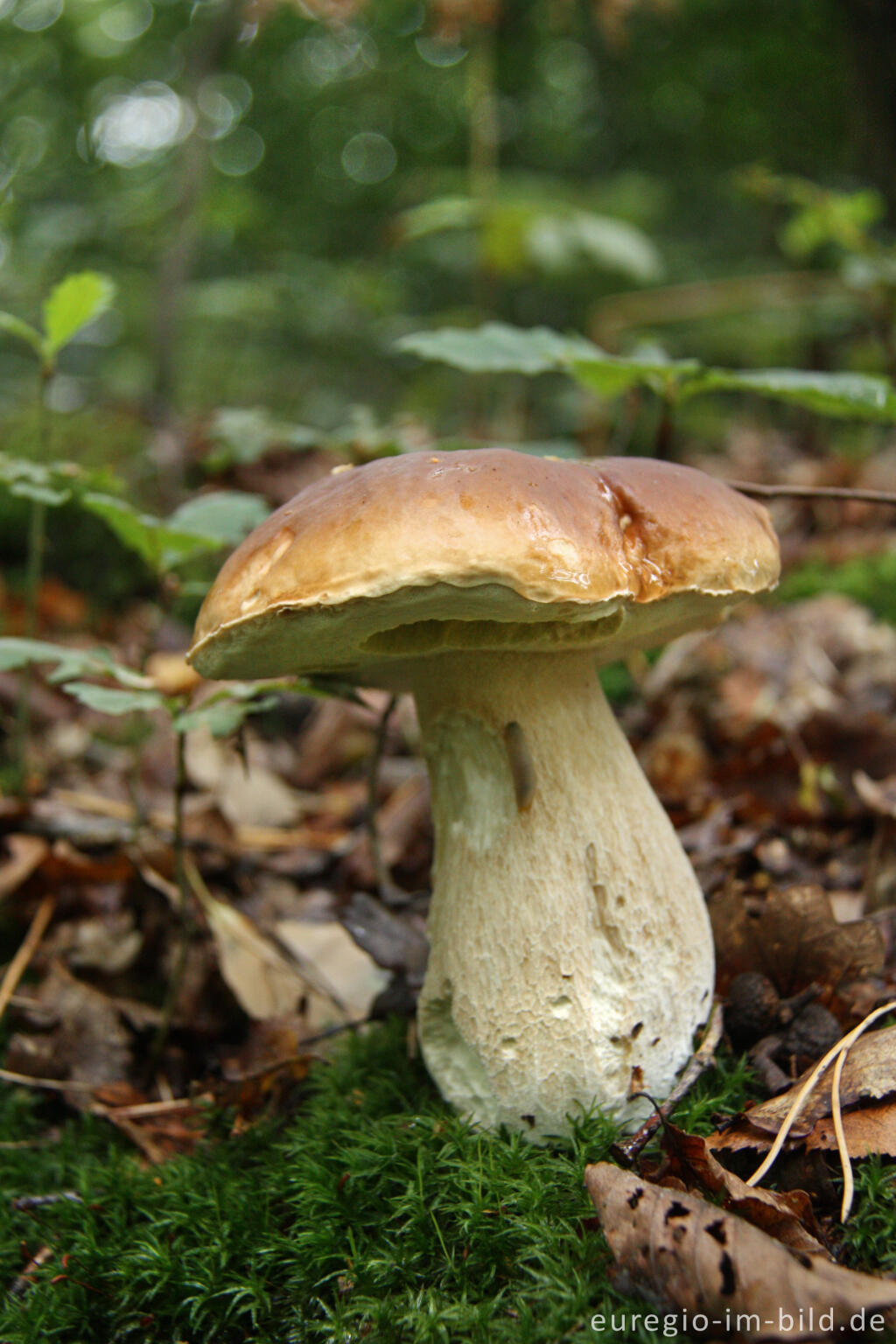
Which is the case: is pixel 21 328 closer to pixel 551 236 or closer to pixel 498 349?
pixel 498 349

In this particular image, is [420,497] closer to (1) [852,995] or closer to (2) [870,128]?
(1) [852,995]

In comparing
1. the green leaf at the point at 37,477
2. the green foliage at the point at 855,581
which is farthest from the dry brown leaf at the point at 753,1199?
the green foliage at the point at 855,581

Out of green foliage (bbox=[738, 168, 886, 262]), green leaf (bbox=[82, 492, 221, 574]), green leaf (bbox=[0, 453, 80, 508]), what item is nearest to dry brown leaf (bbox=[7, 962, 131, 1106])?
green leaf (bbox=[82, 492, 221, 574])

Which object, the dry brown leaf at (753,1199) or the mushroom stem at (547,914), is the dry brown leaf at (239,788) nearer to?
the mushroom stem at (547,914)

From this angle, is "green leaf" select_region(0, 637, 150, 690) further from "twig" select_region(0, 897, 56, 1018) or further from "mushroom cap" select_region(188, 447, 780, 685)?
"twig" select_region(0, 897, 56, 1018)

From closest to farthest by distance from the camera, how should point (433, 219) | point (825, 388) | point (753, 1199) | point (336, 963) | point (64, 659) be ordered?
point (753, 1199)
point (64, 659)
point (825, 388)
point (336, 963)
point (433, 219)

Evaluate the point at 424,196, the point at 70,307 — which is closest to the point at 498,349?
the point at 70,307
